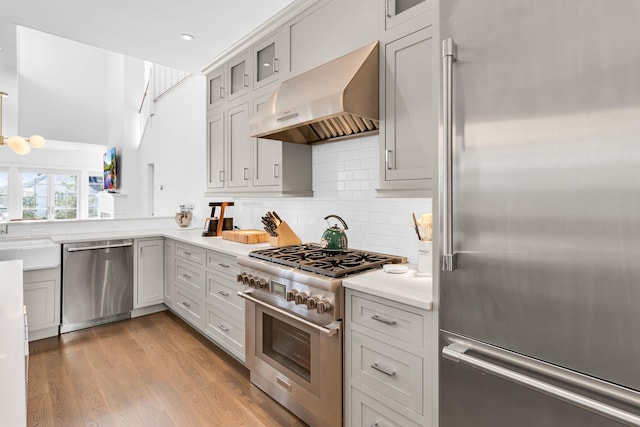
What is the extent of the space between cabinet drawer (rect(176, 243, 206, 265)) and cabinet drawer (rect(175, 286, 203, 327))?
13.5 inches

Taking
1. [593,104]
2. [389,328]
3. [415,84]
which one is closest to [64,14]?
[415,84]

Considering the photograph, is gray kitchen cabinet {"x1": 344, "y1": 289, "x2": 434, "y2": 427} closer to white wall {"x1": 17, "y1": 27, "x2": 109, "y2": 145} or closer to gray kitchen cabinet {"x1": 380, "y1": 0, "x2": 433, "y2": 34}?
gray kitchen cabinet {"x1": 380, "y1": 0, "x2": 433, "y2": 34}

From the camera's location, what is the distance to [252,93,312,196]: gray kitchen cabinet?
8.65ft

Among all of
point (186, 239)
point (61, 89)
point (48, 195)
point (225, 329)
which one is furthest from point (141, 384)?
point (48, 195)

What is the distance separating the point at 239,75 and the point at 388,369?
9.02 feet

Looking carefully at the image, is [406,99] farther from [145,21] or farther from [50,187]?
[50,187]

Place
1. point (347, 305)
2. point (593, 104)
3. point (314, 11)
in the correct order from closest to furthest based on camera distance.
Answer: point (593, 104) → point (347, 305) → point (314, 11)

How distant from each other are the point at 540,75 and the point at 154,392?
2.72 m

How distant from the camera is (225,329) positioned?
2.69 m

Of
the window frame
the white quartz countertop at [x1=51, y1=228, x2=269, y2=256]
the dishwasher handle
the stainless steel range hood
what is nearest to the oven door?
the white quartz countertop at [x1=51, y1=228, x2=269, y2=256]

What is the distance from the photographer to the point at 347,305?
5.60 feet

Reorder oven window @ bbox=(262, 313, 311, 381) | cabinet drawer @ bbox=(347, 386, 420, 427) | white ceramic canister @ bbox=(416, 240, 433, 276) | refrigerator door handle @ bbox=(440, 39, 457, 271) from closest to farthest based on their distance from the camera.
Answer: refrigerator door handle @ bbox=(440, 39, 457, 271)
cabinet drawer @ bbox=(347, 386, 420, 427)
white ceramic canister @ bbox=(416, 240, 433, 276)
oven window @ bbox=(262, 313, 311, 381)

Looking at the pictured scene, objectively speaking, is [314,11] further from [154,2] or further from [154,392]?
[154,392]

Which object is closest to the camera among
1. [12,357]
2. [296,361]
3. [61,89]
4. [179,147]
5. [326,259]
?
[12,357]
